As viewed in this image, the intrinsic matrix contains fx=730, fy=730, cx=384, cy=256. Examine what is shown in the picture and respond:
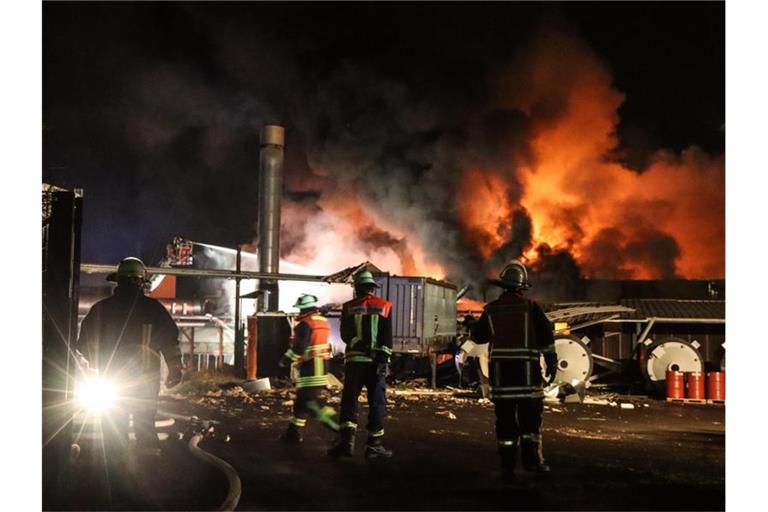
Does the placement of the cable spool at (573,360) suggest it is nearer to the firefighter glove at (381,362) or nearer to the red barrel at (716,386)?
the red barrel at (716,386)

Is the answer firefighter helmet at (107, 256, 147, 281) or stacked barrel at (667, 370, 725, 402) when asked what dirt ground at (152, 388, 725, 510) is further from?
stacked barrel at (667, 370, 725, 402)

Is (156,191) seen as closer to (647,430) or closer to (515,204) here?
(515,204)

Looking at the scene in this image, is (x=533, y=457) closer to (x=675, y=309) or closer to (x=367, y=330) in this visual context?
(x=367, y=330)

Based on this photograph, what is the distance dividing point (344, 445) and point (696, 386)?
9.69 meters

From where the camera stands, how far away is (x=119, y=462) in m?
6.28

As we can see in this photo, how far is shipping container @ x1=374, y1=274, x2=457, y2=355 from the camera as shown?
1856 centimetres

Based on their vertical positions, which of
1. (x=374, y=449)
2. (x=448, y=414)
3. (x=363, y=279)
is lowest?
(x=448, y=414)

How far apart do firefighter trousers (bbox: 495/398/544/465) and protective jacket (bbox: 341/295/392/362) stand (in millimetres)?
1347

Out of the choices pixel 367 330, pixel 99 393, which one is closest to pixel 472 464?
pixel 367 330

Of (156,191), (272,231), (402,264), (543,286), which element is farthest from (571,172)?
(156,191)

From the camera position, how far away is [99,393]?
6125 mm

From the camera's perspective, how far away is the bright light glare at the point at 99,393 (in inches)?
241

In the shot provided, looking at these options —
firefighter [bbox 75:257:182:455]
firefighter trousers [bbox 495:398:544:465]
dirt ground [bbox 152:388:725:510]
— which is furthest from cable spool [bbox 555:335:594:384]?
firefighter [bbox 75:257:182:455]

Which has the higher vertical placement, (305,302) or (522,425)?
(305,302)
